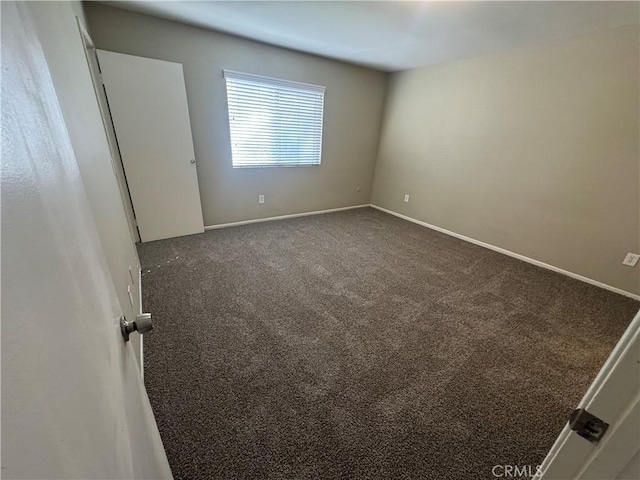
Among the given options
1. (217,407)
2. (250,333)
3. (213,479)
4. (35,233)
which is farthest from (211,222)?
(35,233)

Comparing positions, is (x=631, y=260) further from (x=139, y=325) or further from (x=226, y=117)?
(x=226, y=117)

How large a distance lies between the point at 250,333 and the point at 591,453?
1.64 m

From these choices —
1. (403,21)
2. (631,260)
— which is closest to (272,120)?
(403,21)

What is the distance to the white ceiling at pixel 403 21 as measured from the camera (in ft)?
6.35

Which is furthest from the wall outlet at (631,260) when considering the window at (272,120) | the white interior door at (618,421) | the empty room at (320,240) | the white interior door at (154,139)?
the white interior door at (154,139)

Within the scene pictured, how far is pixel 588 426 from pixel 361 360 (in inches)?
48.5

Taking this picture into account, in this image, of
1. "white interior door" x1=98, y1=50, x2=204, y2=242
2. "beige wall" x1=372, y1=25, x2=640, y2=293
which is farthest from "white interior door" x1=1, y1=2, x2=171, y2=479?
"beige wall" x1=372, y1=25, x2=640, y2=293

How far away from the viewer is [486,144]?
3.16m

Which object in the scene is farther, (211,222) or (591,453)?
(211,222)

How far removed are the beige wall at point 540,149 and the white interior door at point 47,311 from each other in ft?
12.2

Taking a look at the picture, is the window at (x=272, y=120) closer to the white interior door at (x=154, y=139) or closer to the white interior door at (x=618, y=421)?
the white interior door at (x=154, y=139)

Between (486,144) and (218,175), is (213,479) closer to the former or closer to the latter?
(218,175)

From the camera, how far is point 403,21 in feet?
7.23

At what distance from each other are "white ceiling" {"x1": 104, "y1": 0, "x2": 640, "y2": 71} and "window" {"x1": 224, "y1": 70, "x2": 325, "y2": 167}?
1.60 feet
